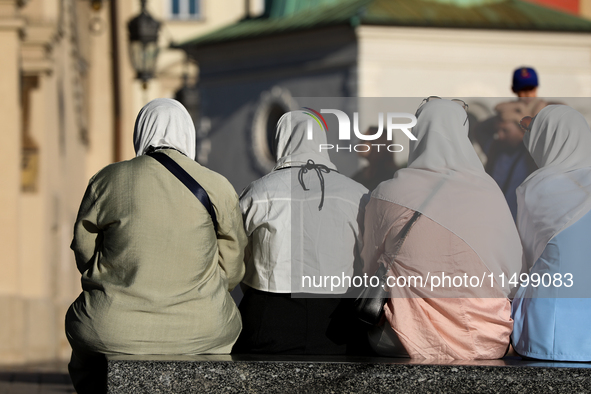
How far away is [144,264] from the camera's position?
3994 mm

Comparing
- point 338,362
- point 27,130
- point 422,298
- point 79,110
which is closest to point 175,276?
point 338,362

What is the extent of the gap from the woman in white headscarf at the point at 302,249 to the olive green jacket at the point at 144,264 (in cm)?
39

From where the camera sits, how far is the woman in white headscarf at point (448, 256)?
420 cm

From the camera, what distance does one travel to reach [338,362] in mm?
4023

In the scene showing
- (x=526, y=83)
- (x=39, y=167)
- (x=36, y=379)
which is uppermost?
(x=526, y=83)

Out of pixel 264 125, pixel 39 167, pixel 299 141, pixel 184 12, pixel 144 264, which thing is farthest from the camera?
pixel 184 12

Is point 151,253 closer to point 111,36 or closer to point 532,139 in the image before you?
point 532,139

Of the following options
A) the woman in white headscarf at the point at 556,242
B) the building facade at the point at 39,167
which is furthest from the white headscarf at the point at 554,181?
the building facade at the point at 39,167

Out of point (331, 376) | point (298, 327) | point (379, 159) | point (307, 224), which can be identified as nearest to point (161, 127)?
point (307, 224)

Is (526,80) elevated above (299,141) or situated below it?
above

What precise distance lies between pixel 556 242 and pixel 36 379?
6489mm

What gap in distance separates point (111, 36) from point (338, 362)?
17.4 m

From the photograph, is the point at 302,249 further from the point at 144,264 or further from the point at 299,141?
the point at 144,264

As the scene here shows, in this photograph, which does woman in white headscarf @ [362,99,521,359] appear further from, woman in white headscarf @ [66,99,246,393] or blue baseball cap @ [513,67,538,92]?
blue baseball cap @ [513,67,538,92]
